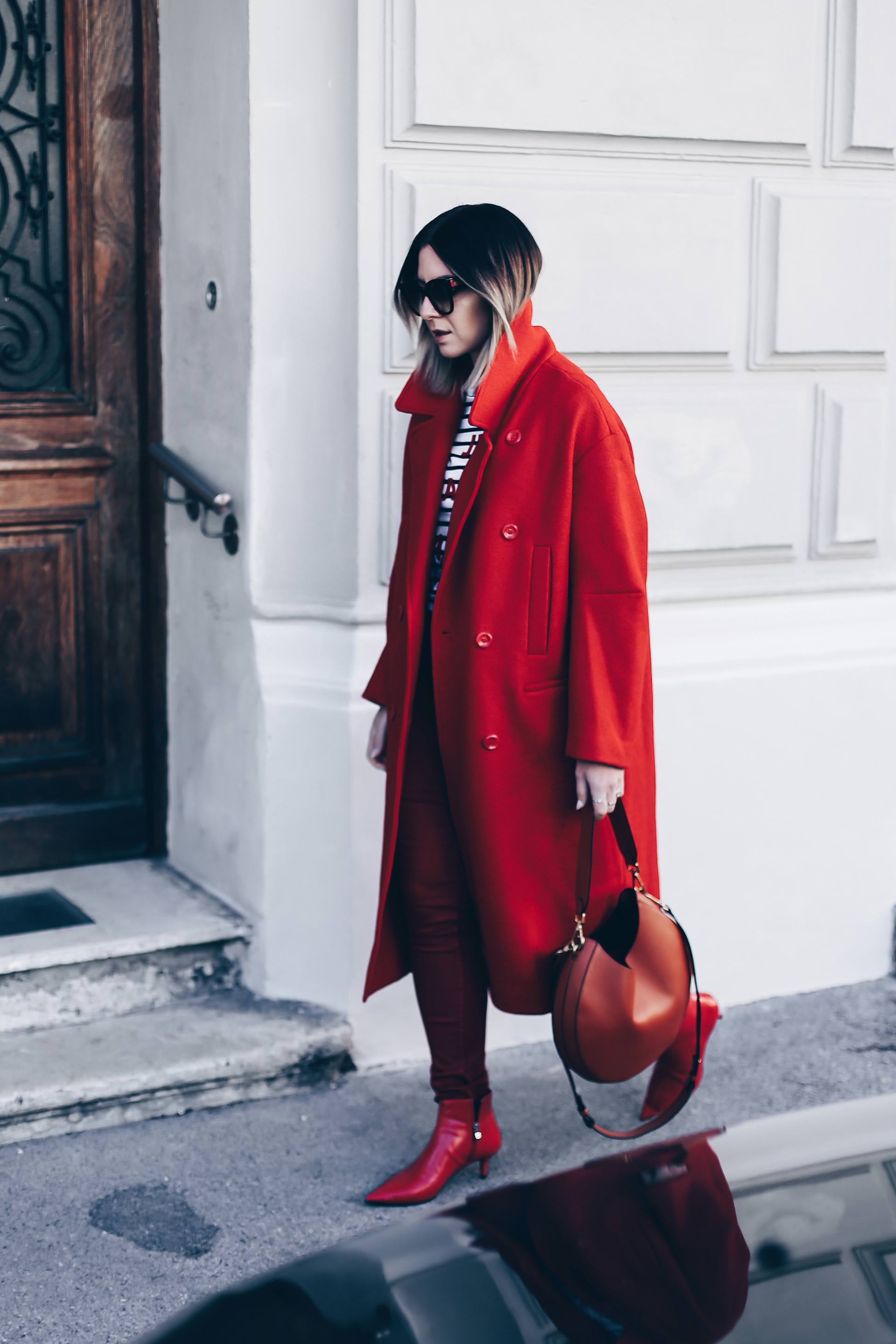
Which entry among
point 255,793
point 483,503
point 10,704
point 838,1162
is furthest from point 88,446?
point 838,1162

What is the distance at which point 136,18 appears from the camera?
13.1ft

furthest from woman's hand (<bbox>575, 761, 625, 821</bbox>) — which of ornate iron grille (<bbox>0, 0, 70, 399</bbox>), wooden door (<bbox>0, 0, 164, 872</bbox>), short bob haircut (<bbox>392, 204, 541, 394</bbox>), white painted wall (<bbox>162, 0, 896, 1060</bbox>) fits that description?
ornate iron grille (<bbox>0, 0, 70, 399</bbox>)

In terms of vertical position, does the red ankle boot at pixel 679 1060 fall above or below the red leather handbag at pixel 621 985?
below

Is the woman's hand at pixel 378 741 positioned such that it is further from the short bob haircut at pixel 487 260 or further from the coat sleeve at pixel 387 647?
the short bob haircut at pixel 487 260

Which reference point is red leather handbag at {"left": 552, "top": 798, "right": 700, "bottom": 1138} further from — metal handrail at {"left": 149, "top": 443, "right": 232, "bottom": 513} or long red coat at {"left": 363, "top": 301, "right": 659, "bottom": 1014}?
metal handrail at {"left": 149, "top": 443, "right": 232, "bottom": 513}

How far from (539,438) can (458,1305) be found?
1.71 metres

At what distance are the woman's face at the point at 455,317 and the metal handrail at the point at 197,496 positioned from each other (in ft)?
3.29

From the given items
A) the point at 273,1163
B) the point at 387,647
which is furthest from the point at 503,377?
the point at 273,1163

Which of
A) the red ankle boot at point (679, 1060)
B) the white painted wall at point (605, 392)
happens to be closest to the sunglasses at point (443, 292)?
the white painted wall at point (605, 392)

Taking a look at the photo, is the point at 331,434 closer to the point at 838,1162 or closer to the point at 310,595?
the point at 310,595

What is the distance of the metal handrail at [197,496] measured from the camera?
3.73m

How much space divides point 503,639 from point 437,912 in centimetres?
59

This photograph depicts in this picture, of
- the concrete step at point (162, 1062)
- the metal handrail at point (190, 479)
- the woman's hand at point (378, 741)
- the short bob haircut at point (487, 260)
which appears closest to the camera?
the short bob haircut at point (487, 260)

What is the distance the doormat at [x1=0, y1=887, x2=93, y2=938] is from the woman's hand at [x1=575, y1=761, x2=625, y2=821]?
1.51 metres
